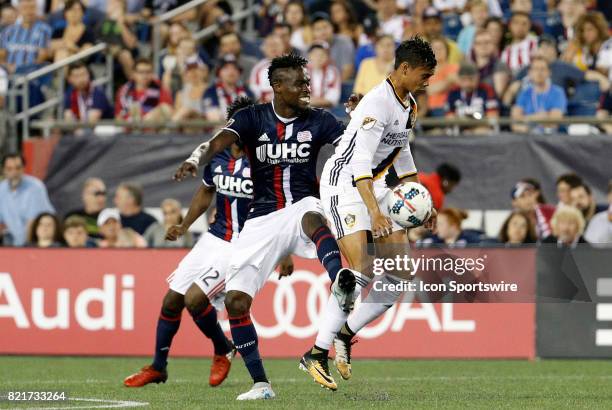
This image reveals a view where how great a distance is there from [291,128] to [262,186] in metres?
0.50

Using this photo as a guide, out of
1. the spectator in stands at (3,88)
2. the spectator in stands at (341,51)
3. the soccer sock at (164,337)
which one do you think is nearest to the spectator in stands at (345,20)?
the spectator in stands at (341,51)

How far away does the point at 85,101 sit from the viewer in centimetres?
1927

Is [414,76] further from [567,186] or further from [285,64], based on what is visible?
[567,186]

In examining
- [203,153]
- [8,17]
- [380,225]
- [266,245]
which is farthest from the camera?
[8,17]

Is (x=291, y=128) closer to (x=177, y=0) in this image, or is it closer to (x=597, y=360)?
(x=597, y=360)

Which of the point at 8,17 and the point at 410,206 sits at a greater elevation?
the point at 8,17

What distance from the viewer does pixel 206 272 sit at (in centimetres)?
1156

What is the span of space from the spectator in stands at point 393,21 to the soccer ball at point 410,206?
8.56 meters

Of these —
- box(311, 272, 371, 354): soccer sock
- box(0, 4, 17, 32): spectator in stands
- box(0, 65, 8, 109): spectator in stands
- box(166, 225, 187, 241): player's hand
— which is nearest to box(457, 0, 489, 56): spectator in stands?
box(0, 65, 8, 109): spectator in stands

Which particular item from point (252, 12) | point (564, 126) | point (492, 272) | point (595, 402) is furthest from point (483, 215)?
point (595, 402)

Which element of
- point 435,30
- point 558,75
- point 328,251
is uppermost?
point 435,30

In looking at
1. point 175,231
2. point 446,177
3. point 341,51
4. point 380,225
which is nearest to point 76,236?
point 446,177

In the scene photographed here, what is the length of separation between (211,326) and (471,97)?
6.65 meters

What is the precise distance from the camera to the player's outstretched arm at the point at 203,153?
9.20 metres
